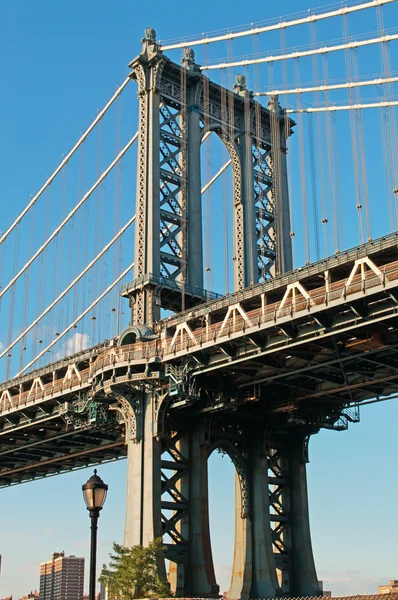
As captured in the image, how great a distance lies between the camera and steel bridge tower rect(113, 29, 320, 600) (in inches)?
2201

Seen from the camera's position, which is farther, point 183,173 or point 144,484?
point 183,173

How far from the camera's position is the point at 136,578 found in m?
48.7

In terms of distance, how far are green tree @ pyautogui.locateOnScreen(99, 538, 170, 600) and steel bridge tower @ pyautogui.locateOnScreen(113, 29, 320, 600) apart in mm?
2005

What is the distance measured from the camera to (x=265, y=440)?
62094mm

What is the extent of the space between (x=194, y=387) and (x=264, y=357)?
5.01 metres

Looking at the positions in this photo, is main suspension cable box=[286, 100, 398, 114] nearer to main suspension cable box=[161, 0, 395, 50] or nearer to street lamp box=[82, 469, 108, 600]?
main suspension cable box=[161, 0, 395, 50]

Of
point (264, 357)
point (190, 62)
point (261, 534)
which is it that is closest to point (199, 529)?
point (261, 534)

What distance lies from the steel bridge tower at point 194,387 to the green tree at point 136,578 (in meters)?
2.01

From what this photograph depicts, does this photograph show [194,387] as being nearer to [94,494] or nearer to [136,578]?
[136,578]

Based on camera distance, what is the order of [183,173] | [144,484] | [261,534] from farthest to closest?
1. [183,173]
2. [261,534]
3. [144,484]

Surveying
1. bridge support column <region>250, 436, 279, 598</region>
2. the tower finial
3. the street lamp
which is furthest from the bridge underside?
the street lamp

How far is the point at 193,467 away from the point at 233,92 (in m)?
28.2

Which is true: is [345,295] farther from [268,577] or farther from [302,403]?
[268,577]

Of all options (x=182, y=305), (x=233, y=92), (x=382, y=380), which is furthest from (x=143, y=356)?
(x=233, y=92)
